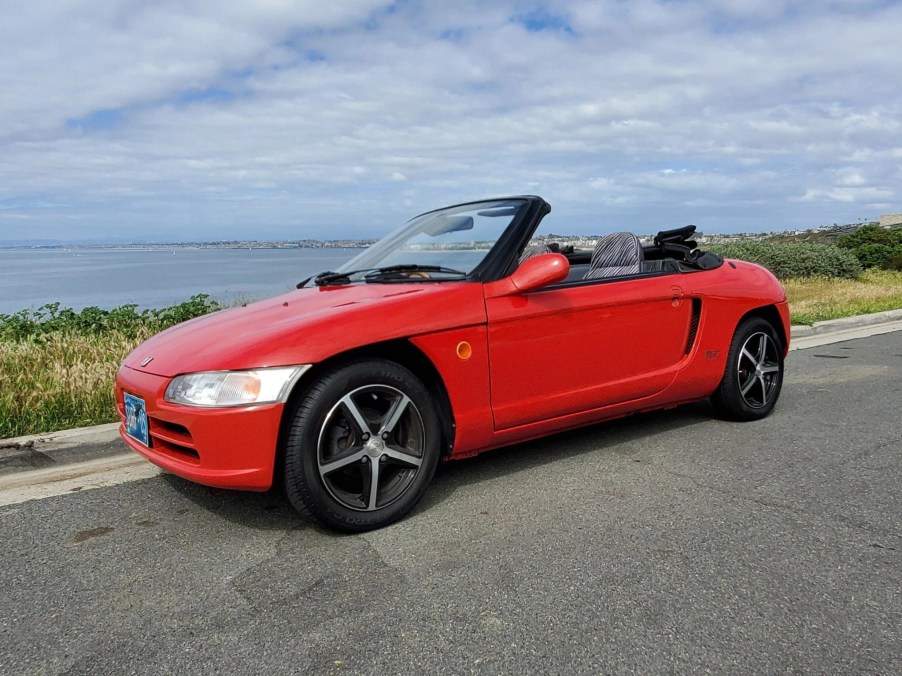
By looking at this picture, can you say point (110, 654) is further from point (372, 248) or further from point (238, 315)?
point (372, 248)

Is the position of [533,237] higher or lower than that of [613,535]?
higher

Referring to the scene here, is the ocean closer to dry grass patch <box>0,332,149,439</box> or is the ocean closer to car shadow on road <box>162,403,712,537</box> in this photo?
dry grass patch <box>0,332,149,439</box>

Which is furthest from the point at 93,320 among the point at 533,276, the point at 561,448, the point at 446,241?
the point at 533,276

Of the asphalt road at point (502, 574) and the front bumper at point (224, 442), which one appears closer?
the asphalt road at point (502, 574)

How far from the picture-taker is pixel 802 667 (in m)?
2.13

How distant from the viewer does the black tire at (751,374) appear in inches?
185

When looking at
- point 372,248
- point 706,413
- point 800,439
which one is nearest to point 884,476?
point 800,439

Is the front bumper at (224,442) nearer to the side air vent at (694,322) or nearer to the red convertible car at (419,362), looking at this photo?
the red convertible car at (419,362)

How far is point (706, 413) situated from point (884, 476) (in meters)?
1.45

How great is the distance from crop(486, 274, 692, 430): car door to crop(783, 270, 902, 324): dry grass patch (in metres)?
6.51

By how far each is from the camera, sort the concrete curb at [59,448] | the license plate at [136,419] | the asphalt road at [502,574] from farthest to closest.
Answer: the concrete curb at [59,448]
the license plate at [136,419]
the asphalt road at [502,574]

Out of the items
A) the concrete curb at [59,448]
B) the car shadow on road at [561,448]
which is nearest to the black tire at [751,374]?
the car shadow on road at [561,448]

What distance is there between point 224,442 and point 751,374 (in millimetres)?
3386

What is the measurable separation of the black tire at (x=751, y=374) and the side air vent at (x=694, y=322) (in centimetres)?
41
